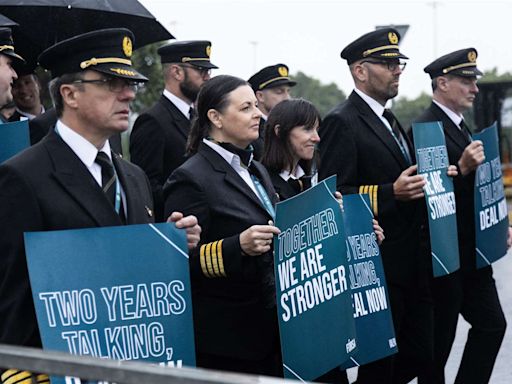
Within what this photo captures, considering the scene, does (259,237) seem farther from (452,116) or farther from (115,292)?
(452,116)

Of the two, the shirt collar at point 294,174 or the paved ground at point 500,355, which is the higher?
the shirt collar at point 294,174

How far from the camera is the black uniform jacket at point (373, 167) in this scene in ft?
18.5

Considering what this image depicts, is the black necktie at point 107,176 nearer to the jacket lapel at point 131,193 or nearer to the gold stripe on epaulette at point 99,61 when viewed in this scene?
the jacket lapel at point 131,193

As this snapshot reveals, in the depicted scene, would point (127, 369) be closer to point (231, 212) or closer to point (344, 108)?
point (231, 212)

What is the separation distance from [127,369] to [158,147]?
456 cm

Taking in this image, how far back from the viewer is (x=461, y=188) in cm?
642

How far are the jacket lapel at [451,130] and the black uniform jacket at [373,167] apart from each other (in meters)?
0.69

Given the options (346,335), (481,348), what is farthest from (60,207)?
(481,348)

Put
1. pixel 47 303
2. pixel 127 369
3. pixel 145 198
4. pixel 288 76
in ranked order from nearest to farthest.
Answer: pixel 127 369
pixel 47 303
pixel 145 198
pixel 288 76

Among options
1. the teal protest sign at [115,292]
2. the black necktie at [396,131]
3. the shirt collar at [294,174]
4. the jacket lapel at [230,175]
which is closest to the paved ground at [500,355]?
the black necktie at [396,131]

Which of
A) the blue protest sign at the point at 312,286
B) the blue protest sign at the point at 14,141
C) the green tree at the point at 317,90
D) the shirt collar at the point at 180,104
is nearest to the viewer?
the blue protest sign at the point at 14,141

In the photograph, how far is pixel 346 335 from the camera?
4.53 metres

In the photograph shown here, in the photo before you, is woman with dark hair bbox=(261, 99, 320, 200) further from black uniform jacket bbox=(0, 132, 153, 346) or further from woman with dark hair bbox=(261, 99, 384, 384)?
black uniform jacket bbox=(0, 132, 153, 346)

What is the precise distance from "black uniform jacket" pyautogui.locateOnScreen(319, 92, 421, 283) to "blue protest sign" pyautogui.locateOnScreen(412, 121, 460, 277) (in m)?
0.13
